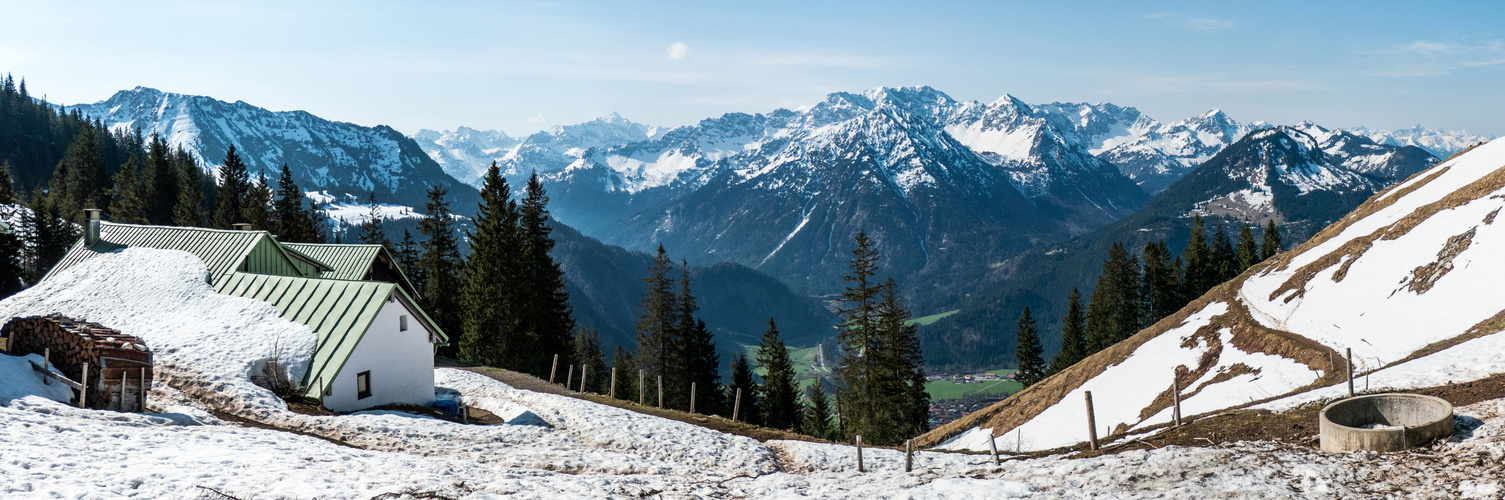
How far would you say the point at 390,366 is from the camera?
3225 cm

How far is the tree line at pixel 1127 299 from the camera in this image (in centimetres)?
9500

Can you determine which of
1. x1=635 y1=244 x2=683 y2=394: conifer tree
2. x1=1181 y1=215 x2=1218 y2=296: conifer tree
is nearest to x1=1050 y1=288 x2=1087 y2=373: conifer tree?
x1=1181 y1=215 x2=1218 y2=296: conifer tree

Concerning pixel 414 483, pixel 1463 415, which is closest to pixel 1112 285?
pixel 1463 415

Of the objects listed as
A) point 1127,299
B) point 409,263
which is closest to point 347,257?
point 409,263

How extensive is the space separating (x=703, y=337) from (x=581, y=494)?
180 feet

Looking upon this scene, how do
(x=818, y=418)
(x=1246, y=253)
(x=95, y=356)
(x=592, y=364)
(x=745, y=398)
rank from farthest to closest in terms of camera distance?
1. (x=1246, y=253)
2. (x=592, y=364)
3. (x=818, y=418)
4. (x=745, y=398)
5. (x=95, y=356)

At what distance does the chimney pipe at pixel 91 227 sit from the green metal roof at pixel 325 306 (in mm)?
12919

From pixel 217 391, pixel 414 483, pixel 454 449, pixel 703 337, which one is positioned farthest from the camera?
pixel 703 337

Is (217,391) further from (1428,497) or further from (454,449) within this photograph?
(1428,497)

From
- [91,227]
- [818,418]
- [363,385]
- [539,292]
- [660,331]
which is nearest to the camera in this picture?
[363,385]

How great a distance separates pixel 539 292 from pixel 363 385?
3111 cm

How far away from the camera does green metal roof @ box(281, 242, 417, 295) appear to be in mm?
52594

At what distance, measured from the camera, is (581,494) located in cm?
1808

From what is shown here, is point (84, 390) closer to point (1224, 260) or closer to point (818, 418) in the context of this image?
point (818, 418)
